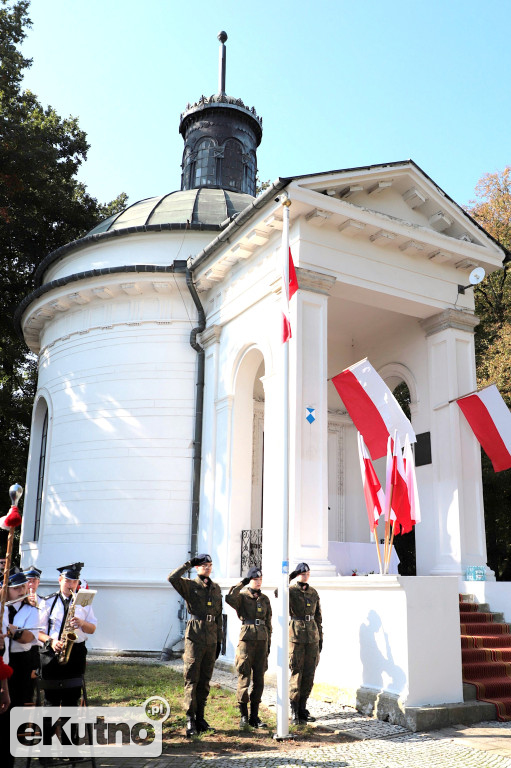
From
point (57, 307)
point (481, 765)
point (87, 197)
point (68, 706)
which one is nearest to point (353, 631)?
point (481, 765)

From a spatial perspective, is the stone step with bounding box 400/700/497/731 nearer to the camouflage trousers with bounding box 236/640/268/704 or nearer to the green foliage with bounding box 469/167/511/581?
the camouflage trousers with bounding box 236/640/268/704

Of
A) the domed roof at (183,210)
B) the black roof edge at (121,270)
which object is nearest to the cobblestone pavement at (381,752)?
the black roof edge at (121,270)

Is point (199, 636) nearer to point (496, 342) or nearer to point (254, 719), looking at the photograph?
point (254, 719)

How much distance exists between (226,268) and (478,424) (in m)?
5.31

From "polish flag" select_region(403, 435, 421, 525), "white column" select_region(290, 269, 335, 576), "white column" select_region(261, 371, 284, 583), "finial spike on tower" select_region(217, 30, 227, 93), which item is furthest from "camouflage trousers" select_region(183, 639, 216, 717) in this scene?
"finial spike on tower" select_region(217, 30, 227, 93)

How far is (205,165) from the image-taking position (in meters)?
19.8

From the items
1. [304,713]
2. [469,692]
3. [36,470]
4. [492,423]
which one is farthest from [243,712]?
[36,470]

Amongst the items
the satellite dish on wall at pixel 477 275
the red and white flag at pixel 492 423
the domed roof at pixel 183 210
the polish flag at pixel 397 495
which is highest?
the domed roof at pixel 183 210

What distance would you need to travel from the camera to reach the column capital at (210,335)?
1317cm

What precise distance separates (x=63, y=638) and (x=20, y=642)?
0.47m

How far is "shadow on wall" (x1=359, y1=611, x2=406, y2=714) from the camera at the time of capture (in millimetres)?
7152

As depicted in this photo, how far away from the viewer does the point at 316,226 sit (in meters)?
10.7

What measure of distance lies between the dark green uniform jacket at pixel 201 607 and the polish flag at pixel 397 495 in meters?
2.85

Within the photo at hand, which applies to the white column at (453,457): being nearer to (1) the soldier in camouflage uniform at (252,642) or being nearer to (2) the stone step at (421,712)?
(2) the stone step at (421,712)
